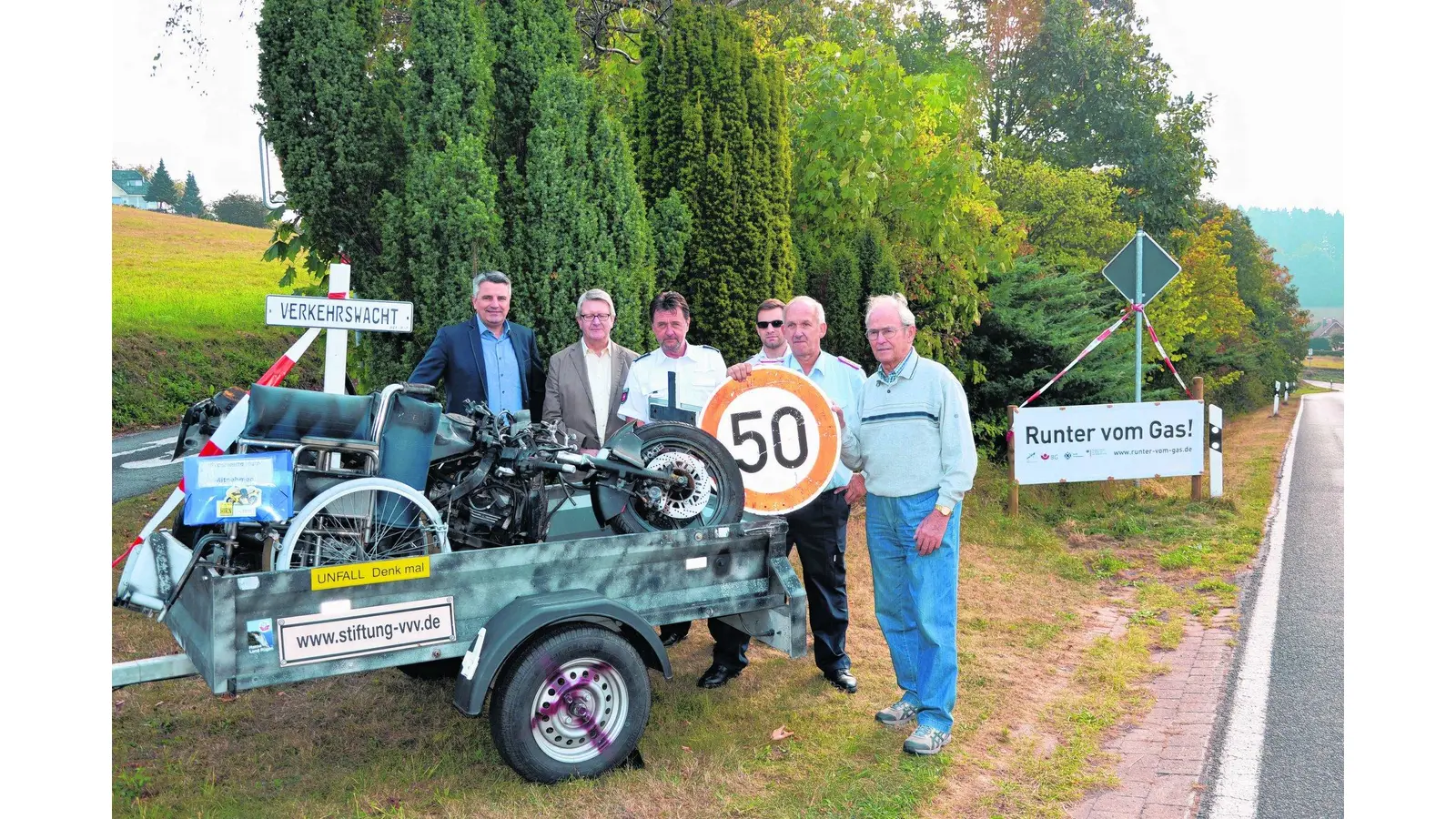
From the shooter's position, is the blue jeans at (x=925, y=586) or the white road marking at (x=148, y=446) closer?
the blue jeans at (x=925, y=586)

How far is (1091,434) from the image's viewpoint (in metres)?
11.1

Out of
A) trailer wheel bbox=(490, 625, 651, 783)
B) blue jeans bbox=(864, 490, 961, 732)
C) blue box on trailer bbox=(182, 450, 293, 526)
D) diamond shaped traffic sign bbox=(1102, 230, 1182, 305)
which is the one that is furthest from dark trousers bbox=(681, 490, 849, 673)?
diamond shaped traffic sign bbox=(1102, 230, 1182, 305)

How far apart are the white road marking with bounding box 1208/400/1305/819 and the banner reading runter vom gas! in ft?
7.78

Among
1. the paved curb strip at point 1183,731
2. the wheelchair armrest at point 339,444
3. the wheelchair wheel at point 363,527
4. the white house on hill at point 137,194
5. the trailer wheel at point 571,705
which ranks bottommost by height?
Answer: the paved curb strip at point 1183,731

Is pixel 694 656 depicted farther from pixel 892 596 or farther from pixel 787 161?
pixel 787 161

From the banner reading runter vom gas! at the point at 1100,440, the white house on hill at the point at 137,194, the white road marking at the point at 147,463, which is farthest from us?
the white road marking at the point at 147,463

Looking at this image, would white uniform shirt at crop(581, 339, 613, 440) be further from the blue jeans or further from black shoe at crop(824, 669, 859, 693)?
black shoe at crop(824, 669, 859, 693)

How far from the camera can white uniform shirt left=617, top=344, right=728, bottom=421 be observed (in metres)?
5.73

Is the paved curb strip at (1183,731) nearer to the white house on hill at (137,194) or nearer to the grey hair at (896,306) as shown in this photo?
the grey hair at (896,306)

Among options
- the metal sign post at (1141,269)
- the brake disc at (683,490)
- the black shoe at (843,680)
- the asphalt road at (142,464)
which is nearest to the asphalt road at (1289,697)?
the black shoe at (843,680)

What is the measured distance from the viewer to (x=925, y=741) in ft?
16.0

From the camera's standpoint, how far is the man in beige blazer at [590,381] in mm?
5844

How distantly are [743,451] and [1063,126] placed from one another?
34.7 m

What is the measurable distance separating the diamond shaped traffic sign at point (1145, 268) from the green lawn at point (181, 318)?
48.4 feet
